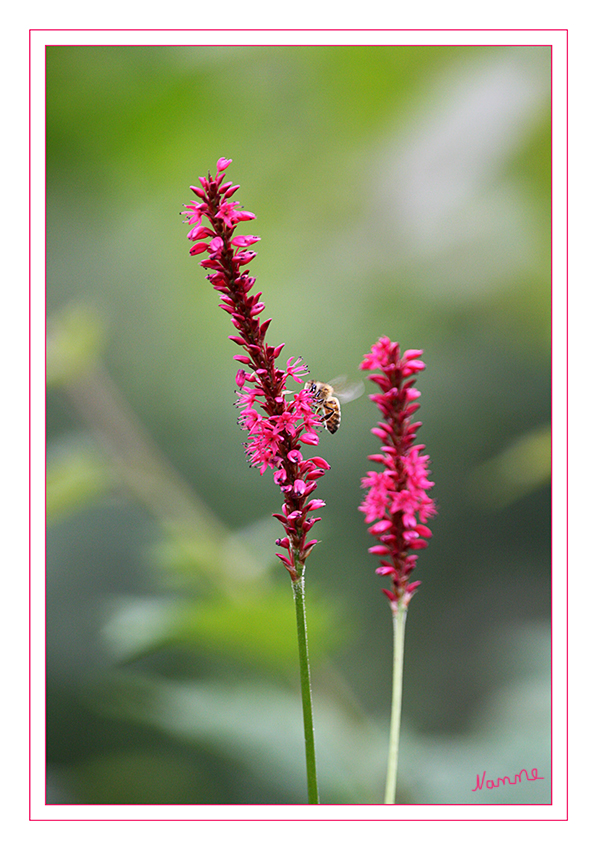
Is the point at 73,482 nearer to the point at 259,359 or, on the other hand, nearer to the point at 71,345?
the point at 71,345

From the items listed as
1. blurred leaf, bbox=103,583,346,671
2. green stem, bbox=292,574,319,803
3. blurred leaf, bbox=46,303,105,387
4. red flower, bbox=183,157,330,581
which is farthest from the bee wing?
blurred leaf, bbox=46,303,105,387

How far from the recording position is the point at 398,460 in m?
1.33

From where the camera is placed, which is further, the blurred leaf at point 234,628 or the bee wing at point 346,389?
the blurred leaf at point 234,628

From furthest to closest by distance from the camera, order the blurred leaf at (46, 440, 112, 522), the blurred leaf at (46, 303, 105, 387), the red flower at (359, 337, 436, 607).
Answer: the blurred leaf at (46, 303, 105, 387), the blurred leaf at (46, 440, 112, 522), the red flower at (359, 337, 436, 607)

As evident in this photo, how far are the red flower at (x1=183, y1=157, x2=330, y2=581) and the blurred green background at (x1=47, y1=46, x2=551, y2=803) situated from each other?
87 cm

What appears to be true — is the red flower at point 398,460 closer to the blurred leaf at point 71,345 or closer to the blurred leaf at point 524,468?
the blurred leaf at point 524,468

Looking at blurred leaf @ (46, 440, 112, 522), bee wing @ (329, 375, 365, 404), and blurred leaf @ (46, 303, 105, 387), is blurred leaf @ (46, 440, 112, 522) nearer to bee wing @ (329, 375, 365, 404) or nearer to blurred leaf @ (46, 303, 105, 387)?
blurred leaf @ (46, 303, 105, 387)

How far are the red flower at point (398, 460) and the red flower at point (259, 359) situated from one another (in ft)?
0.41

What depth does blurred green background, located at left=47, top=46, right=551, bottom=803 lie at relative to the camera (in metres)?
2.48
